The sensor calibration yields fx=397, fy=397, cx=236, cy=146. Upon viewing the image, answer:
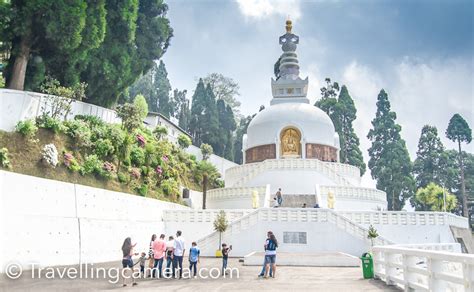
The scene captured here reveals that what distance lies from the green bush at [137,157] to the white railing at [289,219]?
21.9ft

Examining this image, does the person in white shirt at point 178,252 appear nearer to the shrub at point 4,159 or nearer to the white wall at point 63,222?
the white wall at point 63,222

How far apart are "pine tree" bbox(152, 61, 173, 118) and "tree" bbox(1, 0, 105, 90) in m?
48.8

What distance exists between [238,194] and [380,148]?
2924 cm

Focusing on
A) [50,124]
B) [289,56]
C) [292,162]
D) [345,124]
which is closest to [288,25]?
[289,56]

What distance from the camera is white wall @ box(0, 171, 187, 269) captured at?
11508 mm

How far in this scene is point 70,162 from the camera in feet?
54.7

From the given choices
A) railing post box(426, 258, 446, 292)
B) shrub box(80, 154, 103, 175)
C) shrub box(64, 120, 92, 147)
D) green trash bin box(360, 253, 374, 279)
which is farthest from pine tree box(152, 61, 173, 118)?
railing post box(426, 258, 446, 292)

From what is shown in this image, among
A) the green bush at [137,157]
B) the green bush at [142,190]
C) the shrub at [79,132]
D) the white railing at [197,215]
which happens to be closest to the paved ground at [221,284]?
the shrub at [79,132]

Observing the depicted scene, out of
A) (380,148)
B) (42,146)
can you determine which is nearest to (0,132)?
(42,146)

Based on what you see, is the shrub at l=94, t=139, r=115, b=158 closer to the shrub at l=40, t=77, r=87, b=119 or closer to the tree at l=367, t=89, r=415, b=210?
the shrub at l=40, t=77, r=87, b=119

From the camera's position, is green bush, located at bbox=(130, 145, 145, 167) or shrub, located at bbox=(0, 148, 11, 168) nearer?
shrub, located at bbox=(0, 148, 11, 168)

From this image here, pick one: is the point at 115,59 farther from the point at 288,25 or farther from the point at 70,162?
the point at 288,25

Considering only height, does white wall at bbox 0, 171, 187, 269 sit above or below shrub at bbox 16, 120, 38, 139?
below

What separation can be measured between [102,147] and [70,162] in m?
2.64
